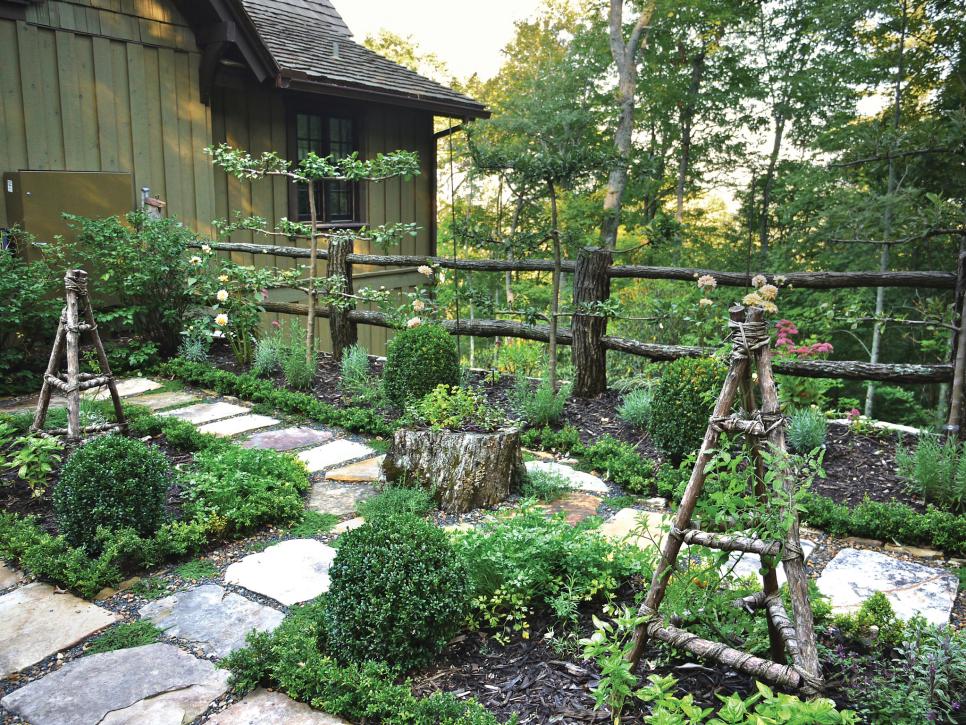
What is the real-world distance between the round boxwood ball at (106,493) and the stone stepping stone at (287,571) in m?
0.55

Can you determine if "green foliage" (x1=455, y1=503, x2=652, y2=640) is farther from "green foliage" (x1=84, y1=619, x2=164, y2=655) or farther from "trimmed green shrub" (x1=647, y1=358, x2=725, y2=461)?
"trimmed green shrub" (x1=647, y1=358, x2=725, y2=461)

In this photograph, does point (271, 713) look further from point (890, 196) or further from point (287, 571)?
point (890, 196)

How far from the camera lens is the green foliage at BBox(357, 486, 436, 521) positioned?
3974 millimetres

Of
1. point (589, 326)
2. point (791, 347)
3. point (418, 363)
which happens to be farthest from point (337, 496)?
point (791, 347)

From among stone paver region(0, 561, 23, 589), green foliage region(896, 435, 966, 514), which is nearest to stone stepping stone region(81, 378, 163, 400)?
stone paver region(0, 561, 23, 589)

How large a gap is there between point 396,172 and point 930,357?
31.1ft

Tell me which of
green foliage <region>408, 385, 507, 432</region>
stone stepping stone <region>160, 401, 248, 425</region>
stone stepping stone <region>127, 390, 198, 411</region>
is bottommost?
stone stepping stone <region>160, 401, 248, 425</region>

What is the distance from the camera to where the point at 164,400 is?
20.8 ft

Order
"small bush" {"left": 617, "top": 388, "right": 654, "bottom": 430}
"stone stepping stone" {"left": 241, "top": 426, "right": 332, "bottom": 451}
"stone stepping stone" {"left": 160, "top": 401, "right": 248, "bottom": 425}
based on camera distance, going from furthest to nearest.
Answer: "stone stepping stone" {"left": 160, "top": 401, "right": 248, "bottom": 425}
"small bush" {"left": 617, "top": 388, "right": 654, "bottom": 430}
"stone stepping stone" {"left": 241, "top": 426, "right": 332, "bottom": 451}

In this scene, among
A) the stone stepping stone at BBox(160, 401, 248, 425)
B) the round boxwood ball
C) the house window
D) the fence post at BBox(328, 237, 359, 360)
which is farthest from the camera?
the house window

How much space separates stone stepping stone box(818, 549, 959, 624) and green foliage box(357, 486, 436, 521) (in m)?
2.02

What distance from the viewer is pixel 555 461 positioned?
197 inches

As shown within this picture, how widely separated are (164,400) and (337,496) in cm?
275

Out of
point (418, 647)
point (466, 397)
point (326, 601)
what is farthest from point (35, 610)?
point (466, 397)
